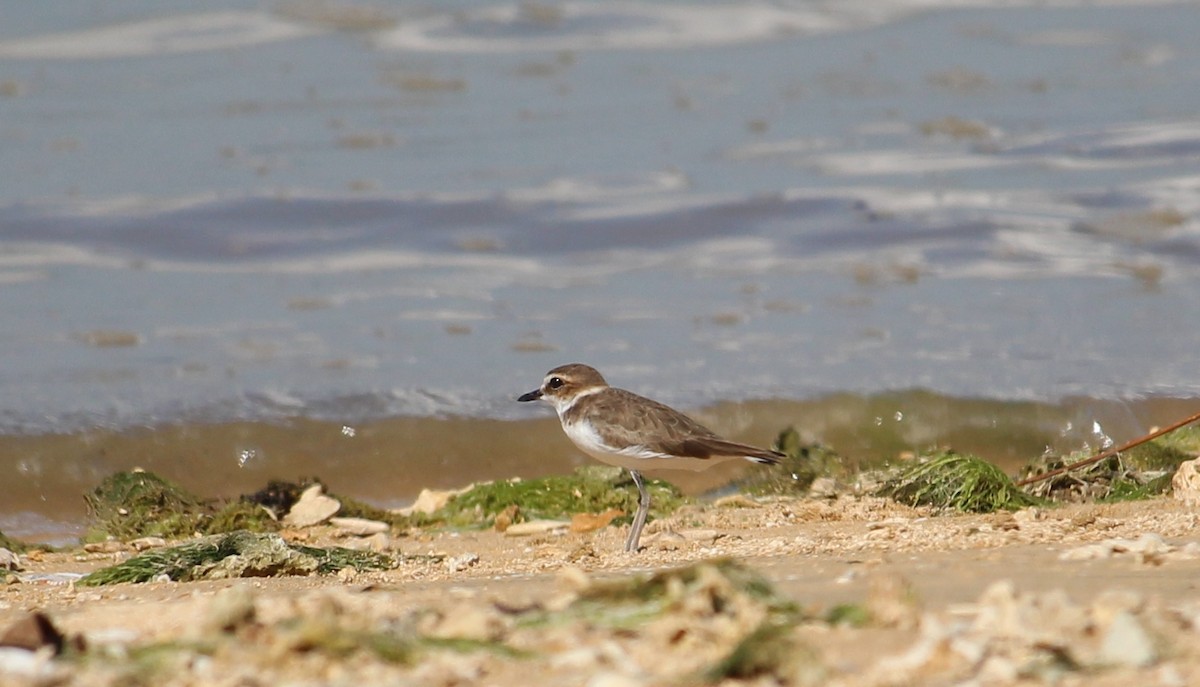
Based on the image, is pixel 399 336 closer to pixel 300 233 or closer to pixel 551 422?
pixel 551 422

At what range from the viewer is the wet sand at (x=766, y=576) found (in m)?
3.44

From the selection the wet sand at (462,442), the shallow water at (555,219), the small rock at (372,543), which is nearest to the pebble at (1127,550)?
the small rock at (372,543)

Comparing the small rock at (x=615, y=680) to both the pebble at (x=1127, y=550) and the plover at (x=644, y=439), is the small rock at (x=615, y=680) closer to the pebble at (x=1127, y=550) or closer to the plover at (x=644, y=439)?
the pebble at (x=1127, y=550)

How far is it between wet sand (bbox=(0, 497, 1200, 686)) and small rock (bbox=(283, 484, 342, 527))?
0.71ft

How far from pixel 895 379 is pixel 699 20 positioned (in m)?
13.2

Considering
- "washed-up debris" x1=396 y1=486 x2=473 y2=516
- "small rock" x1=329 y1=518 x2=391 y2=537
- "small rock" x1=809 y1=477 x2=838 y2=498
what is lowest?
"washed-up debris" x1=396 y1=486 x2=473 y2=516

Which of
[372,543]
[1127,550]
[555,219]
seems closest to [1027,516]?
[1127,550]

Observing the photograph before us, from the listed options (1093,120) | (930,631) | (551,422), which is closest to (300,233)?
(551,422)

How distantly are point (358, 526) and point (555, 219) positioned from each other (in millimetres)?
7772

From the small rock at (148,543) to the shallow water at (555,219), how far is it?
1824mm

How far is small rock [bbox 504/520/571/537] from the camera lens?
7276 millimetres

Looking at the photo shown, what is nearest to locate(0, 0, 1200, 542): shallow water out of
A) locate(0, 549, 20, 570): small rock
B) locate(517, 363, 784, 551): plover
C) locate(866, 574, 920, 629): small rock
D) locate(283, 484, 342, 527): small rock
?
locate(283, 484, 342, 527): small rock

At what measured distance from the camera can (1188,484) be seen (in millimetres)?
6324

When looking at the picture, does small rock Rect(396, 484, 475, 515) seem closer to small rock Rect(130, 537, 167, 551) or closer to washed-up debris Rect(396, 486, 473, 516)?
washed-up debris Rect(396, 486, 473, 516)
